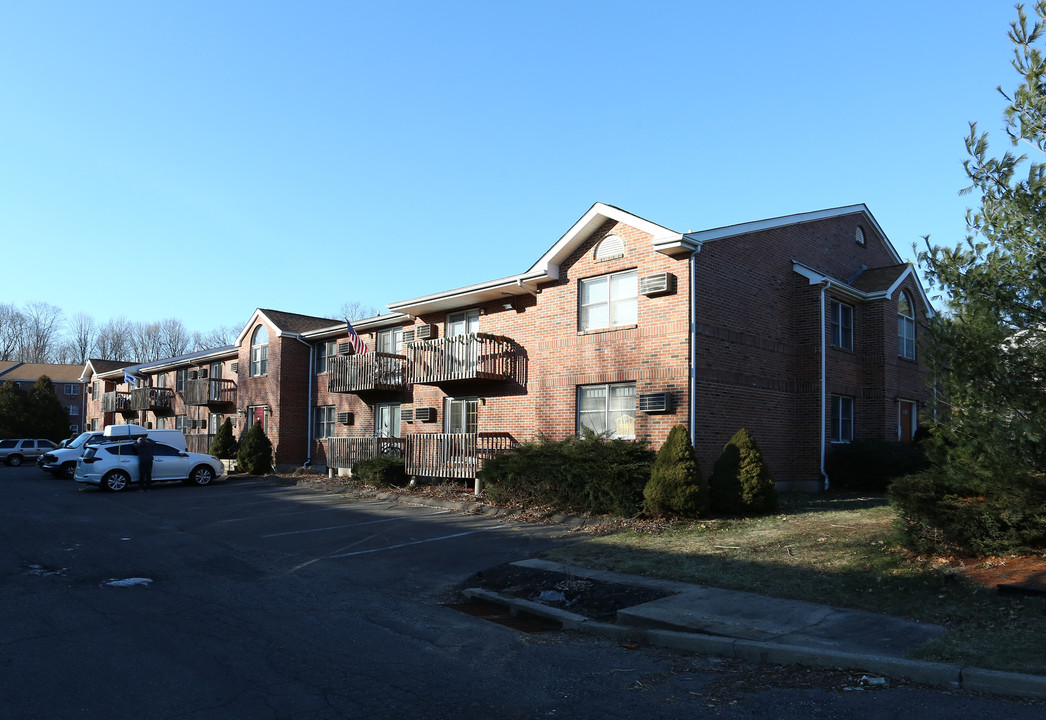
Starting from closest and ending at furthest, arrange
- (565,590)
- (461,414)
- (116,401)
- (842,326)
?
1. (565,590)
2. (842,326)
3. (461,414)
4. (116,401)

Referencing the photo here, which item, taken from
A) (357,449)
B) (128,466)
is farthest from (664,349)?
(128,466)

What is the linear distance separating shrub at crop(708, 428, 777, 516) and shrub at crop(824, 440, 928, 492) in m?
5.01

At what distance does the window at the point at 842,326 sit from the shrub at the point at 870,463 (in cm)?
267

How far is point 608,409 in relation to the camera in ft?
58.1

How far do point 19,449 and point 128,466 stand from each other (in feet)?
85.0

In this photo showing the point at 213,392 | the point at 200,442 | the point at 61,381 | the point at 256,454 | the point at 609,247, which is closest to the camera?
the point at 609,247

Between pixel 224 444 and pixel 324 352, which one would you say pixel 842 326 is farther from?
pixel 224 444

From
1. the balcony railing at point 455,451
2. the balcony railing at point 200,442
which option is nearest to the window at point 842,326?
the balcony railing at point 455,451

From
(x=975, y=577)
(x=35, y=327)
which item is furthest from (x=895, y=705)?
(x=35, y=327)

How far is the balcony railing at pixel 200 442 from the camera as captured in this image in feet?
111

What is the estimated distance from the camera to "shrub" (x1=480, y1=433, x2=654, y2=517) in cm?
1488

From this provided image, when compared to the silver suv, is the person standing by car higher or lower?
higher

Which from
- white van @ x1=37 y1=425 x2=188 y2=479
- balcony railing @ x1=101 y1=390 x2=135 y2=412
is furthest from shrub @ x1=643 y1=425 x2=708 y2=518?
balcony railing @ x1=101 y1=390 x2=135 y2=412

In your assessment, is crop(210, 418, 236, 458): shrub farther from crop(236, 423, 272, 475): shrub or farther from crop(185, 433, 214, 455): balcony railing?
crop(236, 423, 272, 475): shrub
